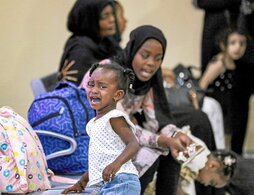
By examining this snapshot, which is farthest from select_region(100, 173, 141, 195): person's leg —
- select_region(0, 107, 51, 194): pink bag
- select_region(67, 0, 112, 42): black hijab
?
select_region(67, 0, 112, 42): black hijab

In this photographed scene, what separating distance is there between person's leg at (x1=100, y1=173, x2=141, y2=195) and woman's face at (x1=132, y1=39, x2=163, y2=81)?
0.72 meters

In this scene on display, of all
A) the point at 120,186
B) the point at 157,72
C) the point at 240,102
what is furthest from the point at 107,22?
the point at 240,102

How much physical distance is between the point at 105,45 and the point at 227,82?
1360mm

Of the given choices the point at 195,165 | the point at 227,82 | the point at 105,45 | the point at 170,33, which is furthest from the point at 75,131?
the point at 170,33

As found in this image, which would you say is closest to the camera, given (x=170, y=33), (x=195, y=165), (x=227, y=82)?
(x=195, y=165)

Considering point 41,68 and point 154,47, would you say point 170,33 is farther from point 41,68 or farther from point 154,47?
point 154,47

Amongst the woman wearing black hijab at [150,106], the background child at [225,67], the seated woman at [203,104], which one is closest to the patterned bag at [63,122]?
the woman wearing black hijab at [150,106]

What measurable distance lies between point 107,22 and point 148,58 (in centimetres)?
77

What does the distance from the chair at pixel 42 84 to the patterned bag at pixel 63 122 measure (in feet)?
1.09

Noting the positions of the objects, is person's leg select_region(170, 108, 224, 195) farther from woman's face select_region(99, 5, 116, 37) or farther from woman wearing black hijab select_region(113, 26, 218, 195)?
woman's face select_region(99, 5, 116, 37)

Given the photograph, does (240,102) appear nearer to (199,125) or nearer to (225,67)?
(225,67)

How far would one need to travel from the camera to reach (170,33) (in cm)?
502

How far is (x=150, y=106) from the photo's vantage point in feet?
9.23

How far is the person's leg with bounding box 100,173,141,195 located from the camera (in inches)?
78.6
